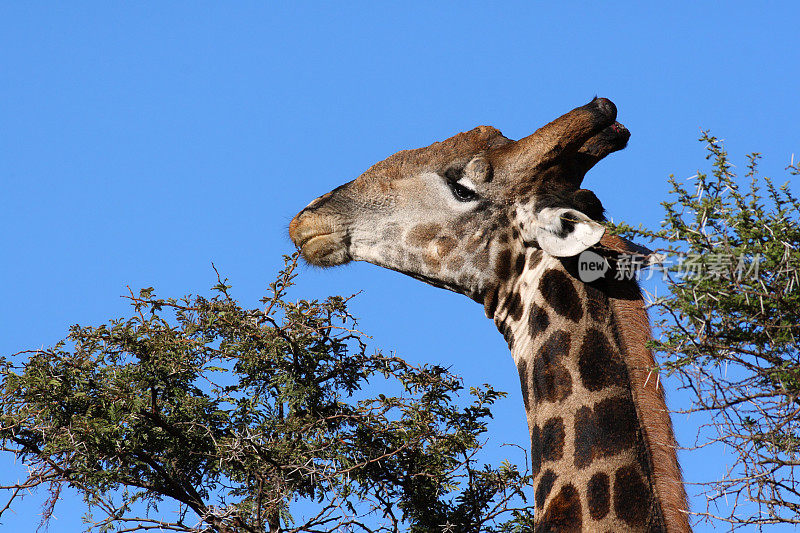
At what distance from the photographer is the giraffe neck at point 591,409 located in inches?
160

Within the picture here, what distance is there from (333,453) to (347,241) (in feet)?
4.71

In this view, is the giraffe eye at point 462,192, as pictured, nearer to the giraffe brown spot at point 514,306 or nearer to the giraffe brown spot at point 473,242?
the giraffe brown spot at point 473,242

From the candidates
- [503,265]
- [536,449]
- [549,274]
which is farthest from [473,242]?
[536,449]

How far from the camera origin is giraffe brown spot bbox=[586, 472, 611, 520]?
4.07 metres

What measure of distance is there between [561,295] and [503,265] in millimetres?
520

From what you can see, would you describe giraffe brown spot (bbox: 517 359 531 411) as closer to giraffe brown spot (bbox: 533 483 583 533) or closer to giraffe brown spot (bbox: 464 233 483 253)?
giraffe brown spot (bbox: 533 483 583 533)

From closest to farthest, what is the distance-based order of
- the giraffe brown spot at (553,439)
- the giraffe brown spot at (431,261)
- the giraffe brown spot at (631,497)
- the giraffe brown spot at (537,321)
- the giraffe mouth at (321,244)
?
the giraffe brown spot at (631,497), the giraffe brown spot at (553,439), the giraffe brown spot at (537,321), the giraffe brown spot at (431,261), the giraffe mouth at (321,244)

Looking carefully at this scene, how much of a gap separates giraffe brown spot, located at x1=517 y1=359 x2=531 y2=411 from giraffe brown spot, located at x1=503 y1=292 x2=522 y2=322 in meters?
0.28

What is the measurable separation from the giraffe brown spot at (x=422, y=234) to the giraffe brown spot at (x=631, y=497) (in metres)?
1.92

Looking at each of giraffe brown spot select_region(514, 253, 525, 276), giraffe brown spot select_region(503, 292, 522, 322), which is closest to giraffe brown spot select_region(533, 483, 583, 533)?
giraffe brown spot select_region(503, 292, 522, 322)

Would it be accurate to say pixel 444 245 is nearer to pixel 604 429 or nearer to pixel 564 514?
pixel 604 429

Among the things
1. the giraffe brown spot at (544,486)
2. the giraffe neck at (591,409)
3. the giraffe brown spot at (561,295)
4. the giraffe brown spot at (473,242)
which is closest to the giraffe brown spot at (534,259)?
the giraffe neck at (591,409)

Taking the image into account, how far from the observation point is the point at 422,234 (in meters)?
5.49

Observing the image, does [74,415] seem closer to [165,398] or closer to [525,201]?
[165,398]
